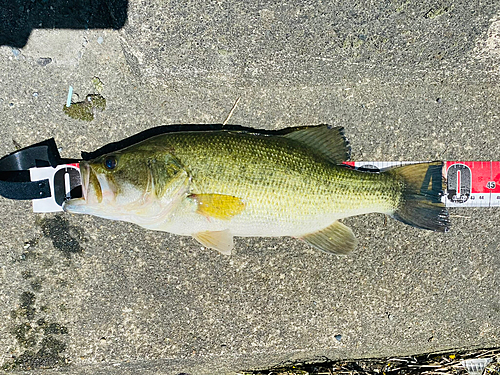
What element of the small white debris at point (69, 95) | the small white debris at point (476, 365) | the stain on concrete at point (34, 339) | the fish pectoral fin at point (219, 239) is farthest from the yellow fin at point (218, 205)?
the small white debris at point (476, 365)

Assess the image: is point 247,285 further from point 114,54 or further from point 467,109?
point 467,109

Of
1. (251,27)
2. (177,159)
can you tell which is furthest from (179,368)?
(251,27)

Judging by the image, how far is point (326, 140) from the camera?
2.47m

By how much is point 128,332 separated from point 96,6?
8.25 feet

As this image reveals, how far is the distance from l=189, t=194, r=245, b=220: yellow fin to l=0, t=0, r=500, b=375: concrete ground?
0.58 metres

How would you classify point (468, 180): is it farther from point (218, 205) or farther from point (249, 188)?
point (218, 205)

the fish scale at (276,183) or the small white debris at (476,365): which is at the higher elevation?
the fish scale at (276,183)

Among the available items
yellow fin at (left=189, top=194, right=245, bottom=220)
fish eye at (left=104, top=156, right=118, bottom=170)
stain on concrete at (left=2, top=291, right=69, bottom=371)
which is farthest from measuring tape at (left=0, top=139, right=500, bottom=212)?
yellow fin at (left=189, top=194, right=245, bottom=220)

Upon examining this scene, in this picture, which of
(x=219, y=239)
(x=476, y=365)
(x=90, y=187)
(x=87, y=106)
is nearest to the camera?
(x=90, y=187)

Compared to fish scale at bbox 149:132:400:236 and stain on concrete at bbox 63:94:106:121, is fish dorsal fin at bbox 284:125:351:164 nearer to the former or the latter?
fish scale at bbox 149:132:400:236

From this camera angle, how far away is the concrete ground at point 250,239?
2.50 meters

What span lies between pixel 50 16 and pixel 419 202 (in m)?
3.03

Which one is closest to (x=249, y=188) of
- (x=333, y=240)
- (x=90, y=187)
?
(x=333, y=240)

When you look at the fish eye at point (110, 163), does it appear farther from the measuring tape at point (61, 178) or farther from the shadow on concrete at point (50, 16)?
the shadow on concrete at point (50, 16)
